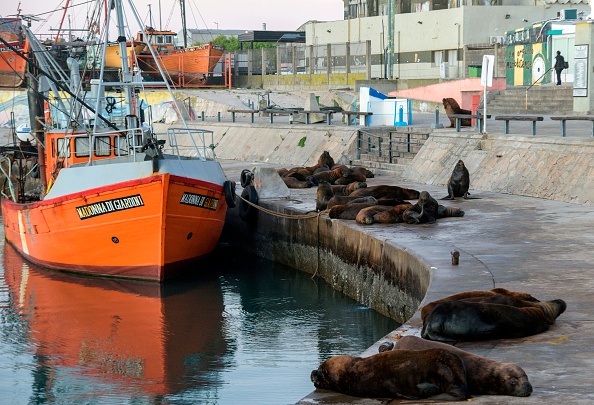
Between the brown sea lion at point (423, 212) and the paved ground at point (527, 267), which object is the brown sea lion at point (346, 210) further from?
the brown sea lion at point (423, 212)

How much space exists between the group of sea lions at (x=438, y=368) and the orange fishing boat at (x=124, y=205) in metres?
9.90

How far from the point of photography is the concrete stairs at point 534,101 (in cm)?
3238

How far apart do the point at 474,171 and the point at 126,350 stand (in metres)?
9.69

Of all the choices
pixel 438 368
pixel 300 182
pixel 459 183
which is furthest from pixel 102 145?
pixel 438 368

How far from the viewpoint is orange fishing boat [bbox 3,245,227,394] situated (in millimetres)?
12039

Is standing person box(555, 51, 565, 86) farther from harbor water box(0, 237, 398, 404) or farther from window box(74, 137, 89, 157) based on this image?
window box(74, 137, 89, 157)

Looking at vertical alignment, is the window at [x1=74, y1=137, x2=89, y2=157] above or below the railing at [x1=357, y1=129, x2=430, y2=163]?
above

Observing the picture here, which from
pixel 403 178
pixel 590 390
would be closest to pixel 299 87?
pixel 403 178

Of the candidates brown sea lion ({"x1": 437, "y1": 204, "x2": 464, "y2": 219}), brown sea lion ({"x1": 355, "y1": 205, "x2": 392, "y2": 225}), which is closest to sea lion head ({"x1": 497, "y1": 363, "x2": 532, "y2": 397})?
brown sea lion ({"x1": 355, "y1": 205, "x2": 392, "y2": 225})

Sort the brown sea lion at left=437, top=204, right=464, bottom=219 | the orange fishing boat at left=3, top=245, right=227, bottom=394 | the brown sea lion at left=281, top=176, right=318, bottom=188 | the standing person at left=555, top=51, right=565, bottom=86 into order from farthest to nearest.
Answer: the standing person at left=555, top=51, right=565, bottom=86
the brown sea lion at left=281, top=176, right=318, bottom=188
the brown sea lion at left=437, top=204, right=464, bottom=219
the orange fishing boat at left=3, top=245, right=227, bottom=394

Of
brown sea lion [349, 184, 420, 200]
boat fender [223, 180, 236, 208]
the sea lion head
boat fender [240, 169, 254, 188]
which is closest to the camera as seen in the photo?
the sea lion head

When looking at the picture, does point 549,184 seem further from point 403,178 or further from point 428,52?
point 428,52

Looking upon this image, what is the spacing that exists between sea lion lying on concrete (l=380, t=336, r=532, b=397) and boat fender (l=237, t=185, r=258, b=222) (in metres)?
13.4

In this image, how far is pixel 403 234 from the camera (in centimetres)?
1495
